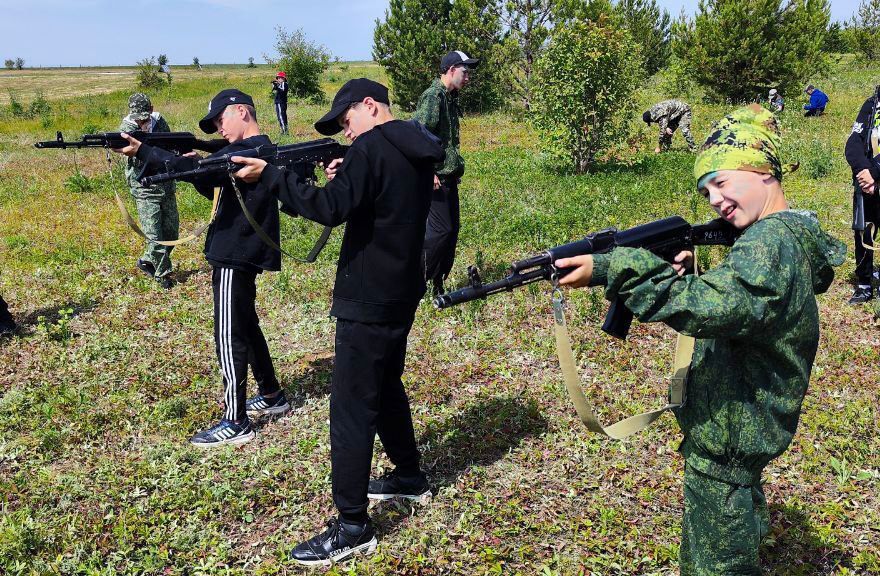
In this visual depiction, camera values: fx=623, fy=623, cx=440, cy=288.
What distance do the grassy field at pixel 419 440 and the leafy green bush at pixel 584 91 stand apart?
3.50m

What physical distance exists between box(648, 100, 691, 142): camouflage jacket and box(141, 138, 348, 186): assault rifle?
41.3 ft

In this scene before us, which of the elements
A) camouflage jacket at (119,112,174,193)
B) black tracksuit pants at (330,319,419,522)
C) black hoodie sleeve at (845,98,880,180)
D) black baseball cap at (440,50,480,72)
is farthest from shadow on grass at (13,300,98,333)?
black hoodie sleeve at (845,98,880,180)

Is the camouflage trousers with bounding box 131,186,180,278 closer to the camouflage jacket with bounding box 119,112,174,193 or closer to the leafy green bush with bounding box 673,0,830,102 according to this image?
the camouflage jacket with bounding box 119,112,174,193

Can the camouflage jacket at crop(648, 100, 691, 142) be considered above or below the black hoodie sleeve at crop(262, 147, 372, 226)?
above

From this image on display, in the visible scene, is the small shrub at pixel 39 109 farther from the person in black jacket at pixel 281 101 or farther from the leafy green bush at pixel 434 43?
the leafy green bush at pixel 434 43

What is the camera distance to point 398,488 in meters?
3.86

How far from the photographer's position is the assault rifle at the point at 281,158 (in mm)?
3635


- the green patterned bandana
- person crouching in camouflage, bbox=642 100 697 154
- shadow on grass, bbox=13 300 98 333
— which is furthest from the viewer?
person crouching in camouflage, bbox=642 100 697 154

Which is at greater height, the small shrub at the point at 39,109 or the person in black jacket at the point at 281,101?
the small shrub at the point at 39,109

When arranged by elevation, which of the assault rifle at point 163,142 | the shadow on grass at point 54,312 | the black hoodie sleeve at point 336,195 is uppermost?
the assault rifle at point 163,142

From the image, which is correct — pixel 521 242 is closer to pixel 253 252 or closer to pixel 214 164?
pixel 253 252

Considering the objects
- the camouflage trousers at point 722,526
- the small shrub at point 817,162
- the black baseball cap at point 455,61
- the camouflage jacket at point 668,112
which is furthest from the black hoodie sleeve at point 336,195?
the camouflage jacket at point 668,112

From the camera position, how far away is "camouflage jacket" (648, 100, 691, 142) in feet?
48.9

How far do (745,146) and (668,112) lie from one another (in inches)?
566
